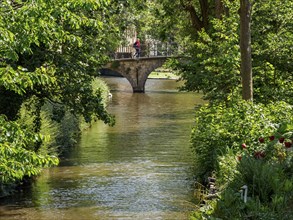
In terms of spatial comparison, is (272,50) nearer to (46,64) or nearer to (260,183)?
(46,64)

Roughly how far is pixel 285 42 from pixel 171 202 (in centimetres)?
692

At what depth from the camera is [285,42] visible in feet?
75.2

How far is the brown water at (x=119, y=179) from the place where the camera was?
61.1 ft

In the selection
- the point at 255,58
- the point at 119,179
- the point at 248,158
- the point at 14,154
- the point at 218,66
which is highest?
the point at 255,58

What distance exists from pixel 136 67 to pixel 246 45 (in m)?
45.4

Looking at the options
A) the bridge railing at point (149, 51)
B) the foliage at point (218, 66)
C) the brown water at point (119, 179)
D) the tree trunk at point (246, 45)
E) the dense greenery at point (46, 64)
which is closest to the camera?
the dense greenery at point (46, 64)

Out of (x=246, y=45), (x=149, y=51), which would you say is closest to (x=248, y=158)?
(x=246, y=45)

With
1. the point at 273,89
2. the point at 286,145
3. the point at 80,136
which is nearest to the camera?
the point at 286,145

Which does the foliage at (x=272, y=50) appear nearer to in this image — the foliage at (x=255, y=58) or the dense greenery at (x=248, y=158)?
the foliage at (x=255, y=58)

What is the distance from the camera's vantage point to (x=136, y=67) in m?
63.8

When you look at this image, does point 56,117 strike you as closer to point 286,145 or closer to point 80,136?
point 286,145

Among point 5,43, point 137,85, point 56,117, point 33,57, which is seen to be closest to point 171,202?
point 56,117

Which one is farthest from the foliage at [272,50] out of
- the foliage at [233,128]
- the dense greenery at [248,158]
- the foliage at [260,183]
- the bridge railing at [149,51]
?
the bridge railing at [149,51]

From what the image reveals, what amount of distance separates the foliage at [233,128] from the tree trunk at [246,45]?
2.66 ft
